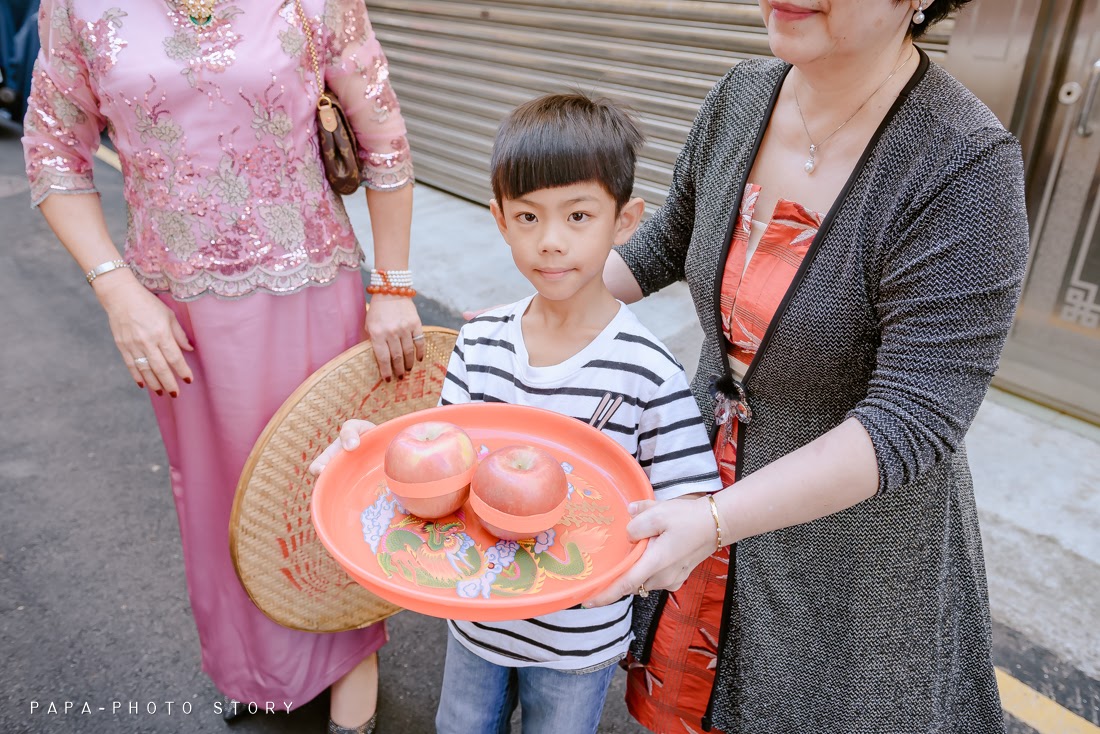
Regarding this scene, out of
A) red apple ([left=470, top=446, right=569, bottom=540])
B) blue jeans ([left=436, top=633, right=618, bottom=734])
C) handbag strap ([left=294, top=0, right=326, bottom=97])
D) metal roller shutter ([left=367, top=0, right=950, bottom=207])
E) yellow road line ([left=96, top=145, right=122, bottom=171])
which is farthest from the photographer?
yellow road line ([left=96, top=145, right=122, bottom=171])

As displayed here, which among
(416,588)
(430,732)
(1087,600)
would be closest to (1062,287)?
(1087,600)

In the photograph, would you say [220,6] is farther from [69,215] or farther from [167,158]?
[69,215]

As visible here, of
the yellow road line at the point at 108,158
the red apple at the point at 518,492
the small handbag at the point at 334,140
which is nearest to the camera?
the red apple at the point at 518,492

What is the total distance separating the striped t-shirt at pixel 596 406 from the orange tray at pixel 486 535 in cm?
7

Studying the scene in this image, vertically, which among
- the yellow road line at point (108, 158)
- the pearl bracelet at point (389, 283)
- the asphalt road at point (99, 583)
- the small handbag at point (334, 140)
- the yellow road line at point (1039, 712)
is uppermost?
the small handbag at point (334, 140)

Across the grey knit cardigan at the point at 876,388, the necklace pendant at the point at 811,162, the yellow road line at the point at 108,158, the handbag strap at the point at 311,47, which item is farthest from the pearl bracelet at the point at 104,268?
the yellow road line at the point at 108,158

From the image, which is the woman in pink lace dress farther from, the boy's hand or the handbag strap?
the boy's hand

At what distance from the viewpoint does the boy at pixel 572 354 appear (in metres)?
1.52

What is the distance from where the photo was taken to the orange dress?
1.46 meters

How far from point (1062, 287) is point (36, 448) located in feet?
16.2

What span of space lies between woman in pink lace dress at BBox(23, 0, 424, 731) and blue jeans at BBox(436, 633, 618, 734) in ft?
2.31

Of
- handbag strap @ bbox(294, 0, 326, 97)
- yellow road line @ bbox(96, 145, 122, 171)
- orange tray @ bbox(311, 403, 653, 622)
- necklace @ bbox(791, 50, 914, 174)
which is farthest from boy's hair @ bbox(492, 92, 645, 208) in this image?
yellow road line @ bbox(96, 145, 122, 171)

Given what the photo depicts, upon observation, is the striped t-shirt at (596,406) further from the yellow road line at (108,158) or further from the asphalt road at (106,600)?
the yellow road line at (108,158)

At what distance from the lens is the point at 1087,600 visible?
2824mm
